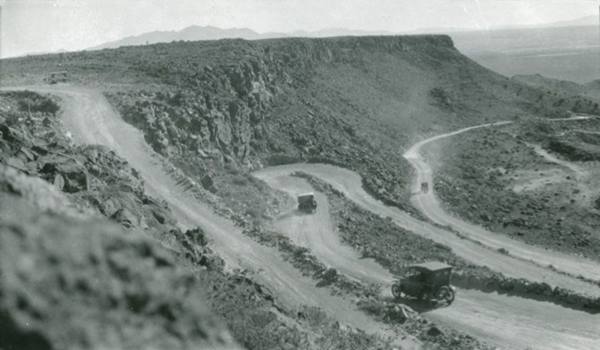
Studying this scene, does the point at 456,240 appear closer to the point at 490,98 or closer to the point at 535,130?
the point at 535,130

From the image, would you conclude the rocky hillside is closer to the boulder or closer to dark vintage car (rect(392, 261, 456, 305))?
dark vintage car (rect(392, 261, 456, 305))

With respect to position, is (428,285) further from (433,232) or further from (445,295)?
(433,232)

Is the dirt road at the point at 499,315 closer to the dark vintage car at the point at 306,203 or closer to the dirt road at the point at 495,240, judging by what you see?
the dirt road at the point at 495,240

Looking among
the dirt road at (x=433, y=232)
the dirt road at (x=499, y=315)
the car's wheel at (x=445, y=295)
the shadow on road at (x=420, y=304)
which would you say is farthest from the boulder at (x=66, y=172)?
the dirt road at (x=433, y=232)

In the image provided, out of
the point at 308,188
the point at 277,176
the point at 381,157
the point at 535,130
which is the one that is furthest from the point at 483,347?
the point at 535,130

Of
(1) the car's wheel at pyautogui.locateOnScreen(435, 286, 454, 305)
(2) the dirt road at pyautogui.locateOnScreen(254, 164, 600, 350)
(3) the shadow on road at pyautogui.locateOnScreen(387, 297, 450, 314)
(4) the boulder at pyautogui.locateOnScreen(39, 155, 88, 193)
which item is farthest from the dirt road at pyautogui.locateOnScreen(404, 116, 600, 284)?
(4) the boulder at pyautogui.locateOnScreen(39, 155, 88, 193)

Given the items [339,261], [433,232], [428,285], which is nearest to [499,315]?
[428,285]

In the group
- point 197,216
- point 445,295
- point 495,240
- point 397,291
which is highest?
point 197,216
